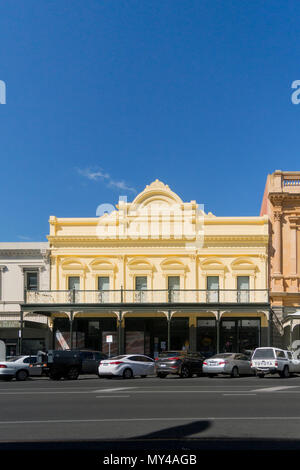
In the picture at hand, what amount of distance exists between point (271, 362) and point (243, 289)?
843 centimetres

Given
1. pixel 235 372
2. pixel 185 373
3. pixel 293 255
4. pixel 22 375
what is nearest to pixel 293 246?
pixel 293 255

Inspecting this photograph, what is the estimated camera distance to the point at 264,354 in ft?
87.7

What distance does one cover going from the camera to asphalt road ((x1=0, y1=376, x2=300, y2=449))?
29.8 feet

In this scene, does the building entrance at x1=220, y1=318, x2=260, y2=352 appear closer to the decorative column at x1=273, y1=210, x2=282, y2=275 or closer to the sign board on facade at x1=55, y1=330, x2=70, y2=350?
the decorative column at x1=273, y1=210, x2=282, y2=275

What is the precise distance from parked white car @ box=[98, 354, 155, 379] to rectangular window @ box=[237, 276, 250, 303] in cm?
897

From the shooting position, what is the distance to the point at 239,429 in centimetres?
1013

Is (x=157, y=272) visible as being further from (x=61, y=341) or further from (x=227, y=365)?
(x=227, y=365)

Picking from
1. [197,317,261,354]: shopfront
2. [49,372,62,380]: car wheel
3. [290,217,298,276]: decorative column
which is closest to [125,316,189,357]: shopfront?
[197,317,261,354]: shopfront
